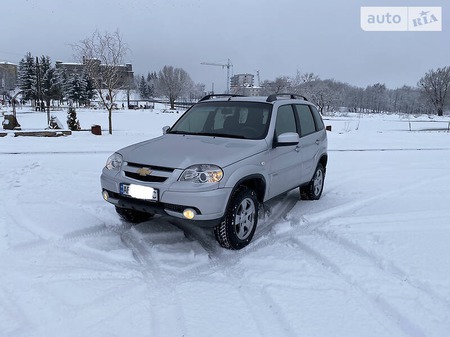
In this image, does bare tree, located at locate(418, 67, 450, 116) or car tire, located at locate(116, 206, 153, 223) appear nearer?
car tire, located at locate(116, 206, 153, 223)

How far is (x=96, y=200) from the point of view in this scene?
5.86 meters

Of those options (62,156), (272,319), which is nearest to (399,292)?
(272,319)

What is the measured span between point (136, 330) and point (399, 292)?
89.5 inches

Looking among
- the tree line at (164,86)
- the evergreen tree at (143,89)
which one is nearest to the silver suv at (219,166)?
the tree line at (164,86)

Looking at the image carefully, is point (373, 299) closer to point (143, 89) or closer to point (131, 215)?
point (131, 215)

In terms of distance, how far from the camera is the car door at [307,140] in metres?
5.64

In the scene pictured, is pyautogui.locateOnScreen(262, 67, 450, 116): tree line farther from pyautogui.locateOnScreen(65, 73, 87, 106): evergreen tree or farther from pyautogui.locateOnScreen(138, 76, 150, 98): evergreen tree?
pyautogui.locateOnScreen(138, 76, 150, 98): evergreen tree

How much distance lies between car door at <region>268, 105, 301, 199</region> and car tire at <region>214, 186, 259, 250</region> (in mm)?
484

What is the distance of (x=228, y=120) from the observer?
16.4ft

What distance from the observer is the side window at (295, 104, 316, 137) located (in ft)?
19.0

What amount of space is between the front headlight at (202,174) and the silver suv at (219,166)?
10 millimetres

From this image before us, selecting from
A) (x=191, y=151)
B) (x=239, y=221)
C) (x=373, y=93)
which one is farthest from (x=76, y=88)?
(x=373, y=93)

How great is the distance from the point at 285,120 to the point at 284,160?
668 millimetres

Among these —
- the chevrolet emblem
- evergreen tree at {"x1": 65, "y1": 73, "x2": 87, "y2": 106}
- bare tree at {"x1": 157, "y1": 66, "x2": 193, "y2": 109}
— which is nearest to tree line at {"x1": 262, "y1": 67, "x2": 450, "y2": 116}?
bare tree at {"x1": 157, "y1": 66, "x2": 193, "y2": 109}
